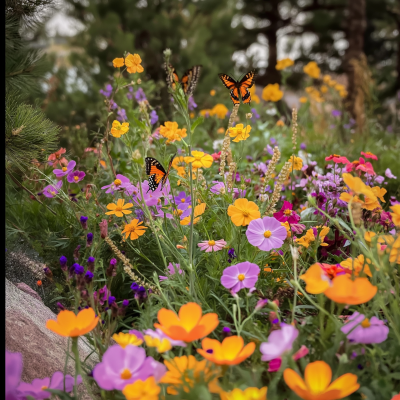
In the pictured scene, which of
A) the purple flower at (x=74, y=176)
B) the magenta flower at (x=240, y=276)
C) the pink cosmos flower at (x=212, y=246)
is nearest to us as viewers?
the magenta flower at (x=240, y=276)

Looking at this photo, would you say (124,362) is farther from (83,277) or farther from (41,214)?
(41,214)

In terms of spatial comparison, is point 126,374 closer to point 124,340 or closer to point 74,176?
point 124,340

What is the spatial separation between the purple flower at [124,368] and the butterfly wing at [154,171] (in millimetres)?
→ 666

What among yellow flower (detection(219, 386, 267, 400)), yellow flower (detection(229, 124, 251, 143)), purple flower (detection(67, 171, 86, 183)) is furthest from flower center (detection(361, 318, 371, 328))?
purple flower (detection(67, 171, 86, 183))

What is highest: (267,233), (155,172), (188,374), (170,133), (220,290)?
(170,133)

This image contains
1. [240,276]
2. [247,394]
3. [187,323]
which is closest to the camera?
[247,394]

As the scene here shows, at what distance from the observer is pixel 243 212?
1.16 meters

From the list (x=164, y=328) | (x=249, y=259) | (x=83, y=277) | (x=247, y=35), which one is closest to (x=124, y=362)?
(x=164, y=328)

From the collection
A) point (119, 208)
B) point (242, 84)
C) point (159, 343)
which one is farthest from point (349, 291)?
point (242, 84)

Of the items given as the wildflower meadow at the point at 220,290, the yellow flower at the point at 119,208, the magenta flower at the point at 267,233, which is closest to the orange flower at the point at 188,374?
the wildflower meadow at the point at 220,290

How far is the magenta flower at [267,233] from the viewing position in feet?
3.67

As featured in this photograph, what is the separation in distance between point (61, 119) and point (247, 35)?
642 centimetres

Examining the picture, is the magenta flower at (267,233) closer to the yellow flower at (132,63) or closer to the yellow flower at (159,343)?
the yellow flower at (159,343)

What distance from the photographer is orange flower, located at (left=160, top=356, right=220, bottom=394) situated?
0.75m
